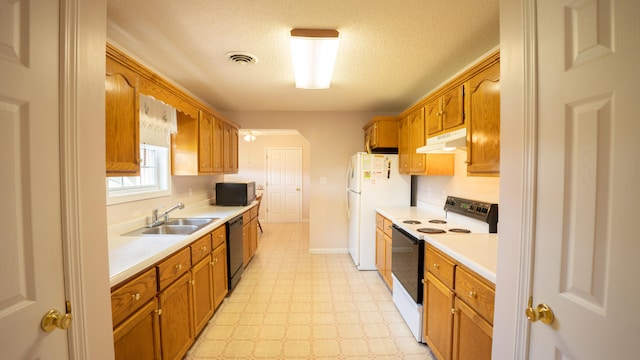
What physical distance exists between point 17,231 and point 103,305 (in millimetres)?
417

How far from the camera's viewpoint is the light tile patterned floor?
72.4 inches

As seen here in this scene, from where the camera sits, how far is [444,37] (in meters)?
1.74

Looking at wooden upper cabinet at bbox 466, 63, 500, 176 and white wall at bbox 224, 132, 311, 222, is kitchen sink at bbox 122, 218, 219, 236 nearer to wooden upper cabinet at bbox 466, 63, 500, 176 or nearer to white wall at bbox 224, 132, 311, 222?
wooden upper cabinet at bbox 466, 63, 500, 176

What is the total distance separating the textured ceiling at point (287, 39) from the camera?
4.71ft

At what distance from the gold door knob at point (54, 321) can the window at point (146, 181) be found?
1.37 m

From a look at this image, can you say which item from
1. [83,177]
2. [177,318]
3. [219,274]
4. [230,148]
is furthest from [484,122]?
[230,148]

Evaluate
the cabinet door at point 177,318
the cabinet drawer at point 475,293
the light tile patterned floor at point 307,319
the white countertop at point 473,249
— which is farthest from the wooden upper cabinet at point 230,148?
the cabinet drawer at point 475,293

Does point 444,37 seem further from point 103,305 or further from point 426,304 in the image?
point 103,305

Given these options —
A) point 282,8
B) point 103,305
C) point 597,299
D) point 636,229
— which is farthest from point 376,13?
point 103,305

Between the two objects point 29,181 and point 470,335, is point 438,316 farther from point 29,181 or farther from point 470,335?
point 29,181

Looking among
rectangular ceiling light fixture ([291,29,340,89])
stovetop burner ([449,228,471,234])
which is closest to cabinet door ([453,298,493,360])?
stovetop burner ([449,228,471,234])

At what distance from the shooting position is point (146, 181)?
2381 mm

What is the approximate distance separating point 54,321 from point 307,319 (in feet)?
6.23

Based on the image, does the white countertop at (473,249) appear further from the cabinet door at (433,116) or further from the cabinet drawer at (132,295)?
the cabinet drawer at (132,295)
